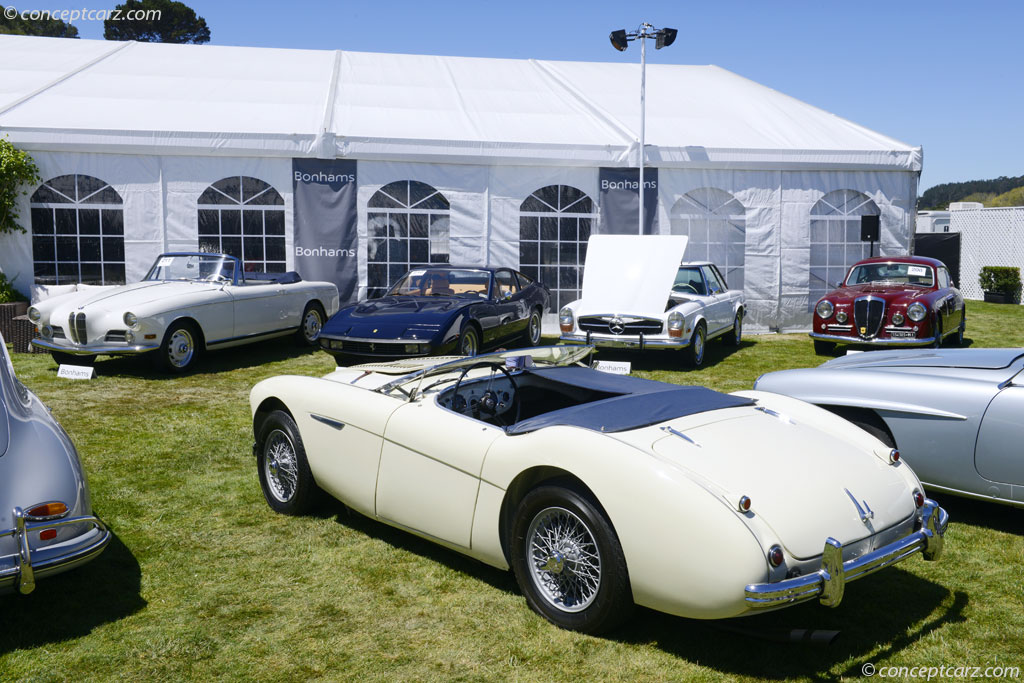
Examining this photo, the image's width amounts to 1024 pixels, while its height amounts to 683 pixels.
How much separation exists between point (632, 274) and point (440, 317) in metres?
2.97

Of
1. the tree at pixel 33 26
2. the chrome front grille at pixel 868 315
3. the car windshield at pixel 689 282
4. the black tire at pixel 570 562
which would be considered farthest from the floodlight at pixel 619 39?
the tree at pixel 33 26

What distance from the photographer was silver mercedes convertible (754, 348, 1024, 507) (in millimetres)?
4617

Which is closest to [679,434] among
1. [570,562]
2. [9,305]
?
[570,562]

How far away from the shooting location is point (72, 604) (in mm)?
3904

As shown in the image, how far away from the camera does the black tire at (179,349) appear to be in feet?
33.0

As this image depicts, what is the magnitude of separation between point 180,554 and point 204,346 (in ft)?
21.5

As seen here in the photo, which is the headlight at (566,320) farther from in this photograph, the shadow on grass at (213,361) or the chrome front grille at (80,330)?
the chrome front grille at (80,330)

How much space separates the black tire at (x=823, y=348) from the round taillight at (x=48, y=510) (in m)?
11.1

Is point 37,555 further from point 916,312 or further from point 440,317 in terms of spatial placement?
point 916,312

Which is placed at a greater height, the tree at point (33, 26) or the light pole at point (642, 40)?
the tree at point (33, 26)

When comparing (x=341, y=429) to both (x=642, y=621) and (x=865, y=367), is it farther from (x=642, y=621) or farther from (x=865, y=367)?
(x=865, y=367)

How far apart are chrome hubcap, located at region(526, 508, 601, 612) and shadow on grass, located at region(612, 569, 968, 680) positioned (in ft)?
0.80

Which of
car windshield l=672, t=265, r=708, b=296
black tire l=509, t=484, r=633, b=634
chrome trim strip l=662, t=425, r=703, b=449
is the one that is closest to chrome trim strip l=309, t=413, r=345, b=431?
black tire l=509, t=484, r=633, b=634

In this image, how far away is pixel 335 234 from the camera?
1424cm
